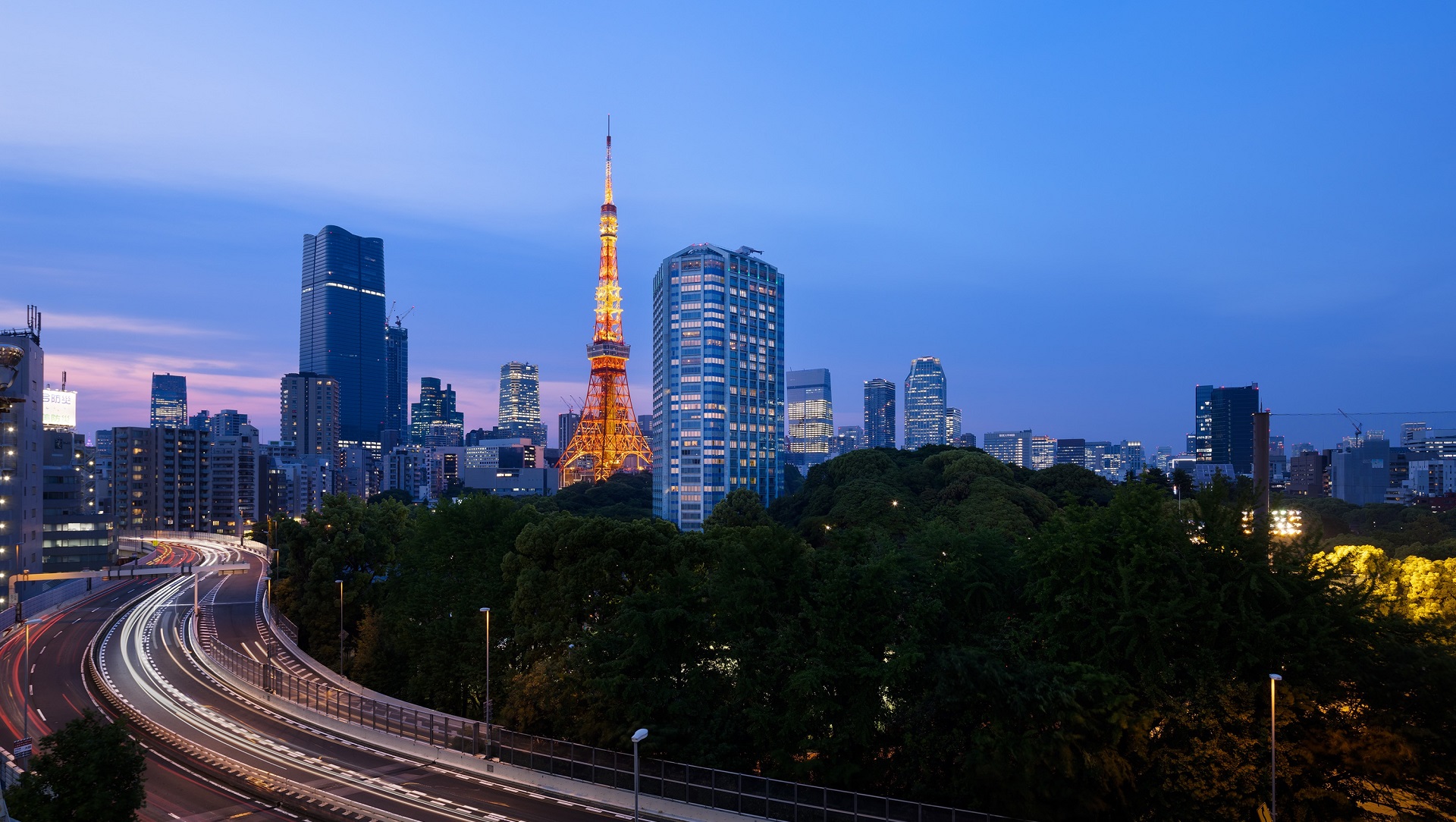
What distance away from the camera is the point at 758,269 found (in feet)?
582

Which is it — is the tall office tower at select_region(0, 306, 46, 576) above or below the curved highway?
above

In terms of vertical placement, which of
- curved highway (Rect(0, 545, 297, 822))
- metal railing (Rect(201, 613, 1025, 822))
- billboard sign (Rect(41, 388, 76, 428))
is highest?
billboard sign (Rect(41, 388, 76, 428))

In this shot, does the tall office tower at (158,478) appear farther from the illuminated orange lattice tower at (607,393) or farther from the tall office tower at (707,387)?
the tall office tower at (707,387)

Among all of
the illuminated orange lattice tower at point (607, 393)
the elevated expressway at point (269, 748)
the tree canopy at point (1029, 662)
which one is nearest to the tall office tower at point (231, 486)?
the illuminated orange lattice tower at point (607, 393)

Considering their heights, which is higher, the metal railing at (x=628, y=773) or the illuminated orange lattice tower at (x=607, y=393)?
the illuminated orange lattice tower at (x=607, y=393)

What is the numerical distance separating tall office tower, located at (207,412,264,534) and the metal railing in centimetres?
15009

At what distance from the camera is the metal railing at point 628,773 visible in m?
25.9

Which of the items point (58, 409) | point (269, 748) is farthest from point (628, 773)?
point (58, 409)

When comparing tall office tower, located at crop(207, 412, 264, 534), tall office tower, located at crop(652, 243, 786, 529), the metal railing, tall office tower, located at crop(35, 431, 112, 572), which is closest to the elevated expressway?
the metal railing

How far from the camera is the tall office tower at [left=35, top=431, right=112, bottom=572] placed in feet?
316

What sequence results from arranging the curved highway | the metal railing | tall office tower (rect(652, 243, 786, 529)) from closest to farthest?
the metal railing < the curved highway < tall office tower (rect(652, 243, 786, 529))

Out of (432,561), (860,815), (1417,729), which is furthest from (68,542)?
(1417,729)

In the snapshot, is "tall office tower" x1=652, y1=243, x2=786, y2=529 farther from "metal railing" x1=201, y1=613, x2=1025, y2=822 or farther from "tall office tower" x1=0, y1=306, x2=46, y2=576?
"metal railing" x1=201, y1=613, x2=1025, y2=822

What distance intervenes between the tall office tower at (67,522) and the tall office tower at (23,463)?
1661cm
